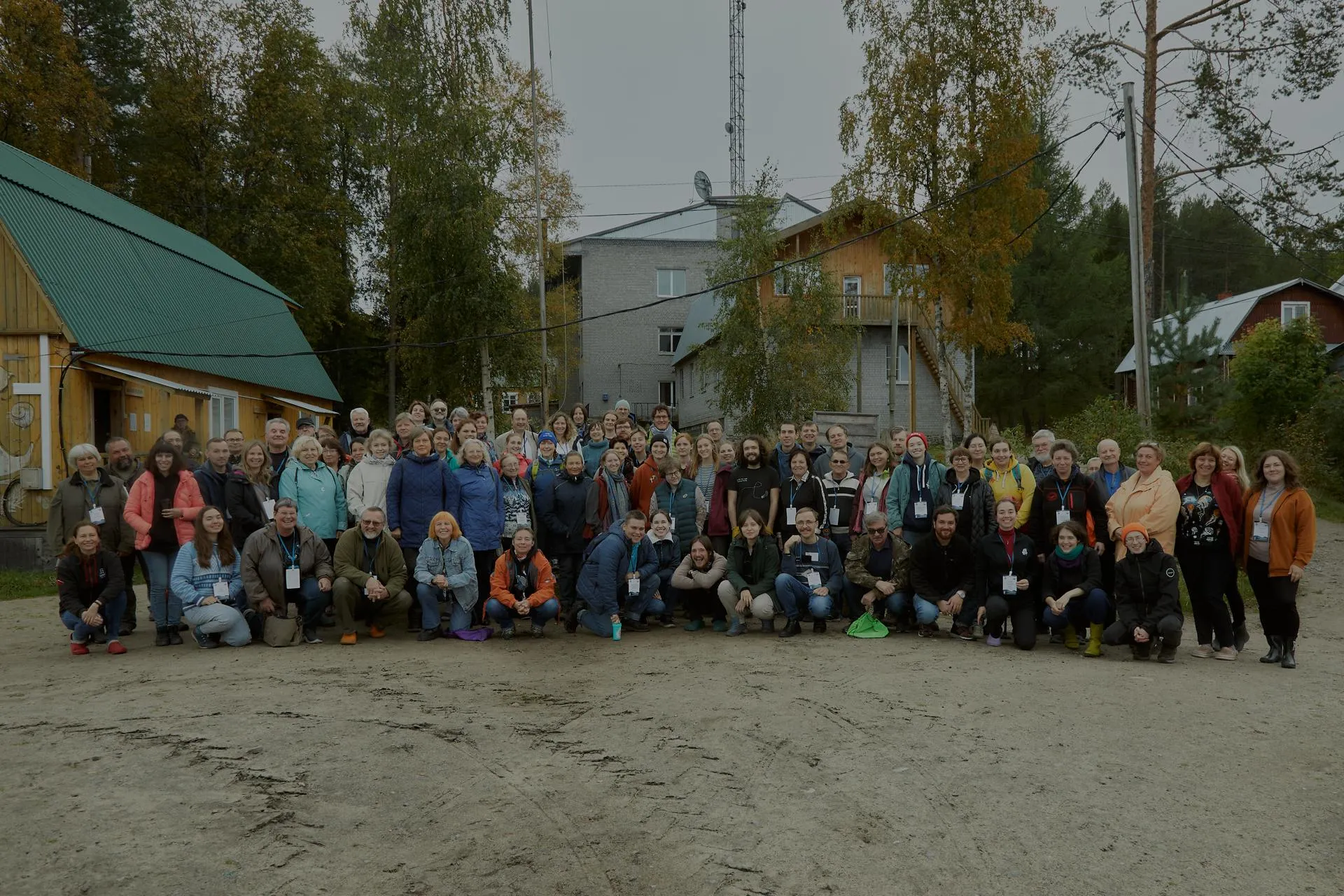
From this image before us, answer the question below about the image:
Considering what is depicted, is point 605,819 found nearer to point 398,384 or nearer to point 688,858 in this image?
point 688,858

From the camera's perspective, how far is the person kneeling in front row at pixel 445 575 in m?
8.24

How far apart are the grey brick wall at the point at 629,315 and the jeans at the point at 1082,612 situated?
1189 inches

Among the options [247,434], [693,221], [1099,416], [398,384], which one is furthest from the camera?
[693,221]

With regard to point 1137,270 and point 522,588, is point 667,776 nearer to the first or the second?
point 522,588

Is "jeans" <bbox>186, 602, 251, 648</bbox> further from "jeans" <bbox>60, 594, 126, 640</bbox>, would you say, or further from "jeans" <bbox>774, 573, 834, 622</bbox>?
"jeans" <bbox>774, 573, 834, 622</bbox>

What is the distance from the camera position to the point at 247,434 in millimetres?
21516

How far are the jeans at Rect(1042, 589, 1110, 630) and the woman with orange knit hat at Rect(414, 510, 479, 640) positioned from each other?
15.8 ft

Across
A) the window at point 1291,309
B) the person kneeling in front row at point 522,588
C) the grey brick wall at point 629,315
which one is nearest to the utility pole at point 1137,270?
the person kneeling in front row at point 522,588

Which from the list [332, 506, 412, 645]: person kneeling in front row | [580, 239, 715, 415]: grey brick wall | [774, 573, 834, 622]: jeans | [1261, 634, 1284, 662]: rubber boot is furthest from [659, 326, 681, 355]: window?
[1261, 634, 1284, 662]: rubber boot

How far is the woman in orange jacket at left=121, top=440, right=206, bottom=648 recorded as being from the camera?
8.11 m

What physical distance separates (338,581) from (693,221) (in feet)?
106

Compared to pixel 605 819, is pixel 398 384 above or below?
above

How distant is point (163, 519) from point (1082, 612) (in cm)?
799

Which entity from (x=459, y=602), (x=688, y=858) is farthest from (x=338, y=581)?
(x=688, y=858)
